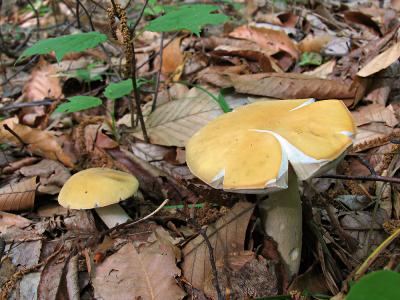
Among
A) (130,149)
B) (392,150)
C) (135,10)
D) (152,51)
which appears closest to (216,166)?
(392,150)

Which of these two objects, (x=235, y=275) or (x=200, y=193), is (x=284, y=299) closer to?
(x=235, y=275)

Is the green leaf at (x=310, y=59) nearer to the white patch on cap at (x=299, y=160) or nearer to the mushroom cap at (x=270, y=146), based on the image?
the mushroom cap at (x=270, y=146)

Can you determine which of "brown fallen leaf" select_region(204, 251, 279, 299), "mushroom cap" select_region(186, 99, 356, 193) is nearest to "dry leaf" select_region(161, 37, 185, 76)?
"mushroom cap" select_region(186, 99, 356, 193)

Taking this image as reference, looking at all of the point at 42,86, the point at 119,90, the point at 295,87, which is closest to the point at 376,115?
the point at 295,87

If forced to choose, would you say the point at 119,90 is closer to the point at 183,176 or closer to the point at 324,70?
the point at 183,176

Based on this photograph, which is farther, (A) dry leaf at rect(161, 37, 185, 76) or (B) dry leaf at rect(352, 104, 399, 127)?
(A) dry leaf at rect(161, 37, 185, 76)

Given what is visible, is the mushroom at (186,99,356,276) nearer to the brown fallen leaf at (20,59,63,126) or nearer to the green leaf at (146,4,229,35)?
the green leaf at (146,4,229,35)
